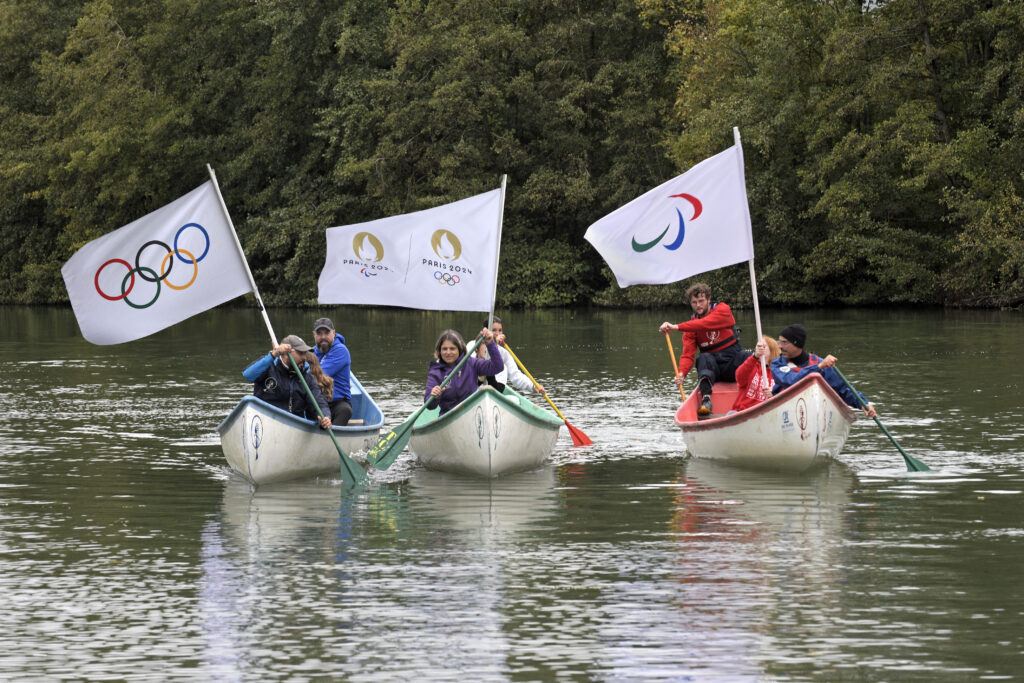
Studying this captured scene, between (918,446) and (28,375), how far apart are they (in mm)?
17579

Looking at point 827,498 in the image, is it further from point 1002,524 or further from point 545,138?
point 545,138

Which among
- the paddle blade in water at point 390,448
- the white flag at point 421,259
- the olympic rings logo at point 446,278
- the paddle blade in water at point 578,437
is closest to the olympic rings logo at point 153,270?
the white flag at point 421,259

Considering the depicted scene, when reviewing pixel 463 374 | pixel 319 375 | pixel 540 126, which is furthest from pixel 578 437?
pixel 540 126

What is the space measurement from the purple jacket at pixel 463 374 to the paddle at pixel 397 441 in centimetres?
13

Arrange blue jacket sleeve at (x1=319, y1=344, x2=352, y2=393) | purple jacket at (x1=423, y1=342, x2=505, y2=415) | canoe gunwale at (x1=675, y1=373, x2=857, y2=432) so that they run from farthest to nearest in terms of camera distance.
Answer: blue jacket sleeve at (x1=319, y1=344, x2=352, y2=393)
purple jacket at (x1=423, y1=342, x2=505, y2=415)
canoe gunwale at (x1=675, y1=373, x2=857, y2=432)

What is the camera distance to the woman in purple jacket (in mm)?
16344

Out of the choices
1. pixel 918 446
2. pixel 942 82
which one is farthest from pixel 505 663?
pixel 942 82

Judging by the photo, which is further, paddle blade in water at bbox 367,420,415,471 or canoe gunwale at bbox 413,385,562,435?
paddle blade in water at bbox 367,420,415,471

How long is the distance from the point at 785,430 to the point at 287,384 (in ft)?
17.0

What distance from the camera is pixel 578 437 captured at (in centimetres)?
1858

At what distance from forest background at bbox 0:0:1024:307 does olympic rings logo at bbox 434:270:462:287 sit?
32483 mm

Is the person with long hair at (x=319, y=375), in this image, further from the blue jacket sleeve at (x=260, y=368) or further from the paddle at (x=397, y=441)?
the paddle at (x=397, y=441)

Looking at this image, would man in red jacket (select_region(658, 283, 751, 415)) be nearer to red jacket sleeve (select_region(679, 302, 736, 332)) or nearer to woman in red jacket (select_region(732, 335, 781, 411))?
red jacket sleeve (select_region(679, 302, 736, 332))

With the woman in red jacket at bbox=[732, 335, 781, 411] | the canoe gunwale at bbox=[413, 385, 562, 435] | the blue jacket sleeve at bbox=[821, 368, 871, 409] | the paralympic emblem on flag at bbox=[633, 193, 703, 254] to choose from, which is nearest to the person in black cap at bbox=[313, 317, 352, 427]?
the canoe gunwale at bbox=[413, 385, 562, 435]
